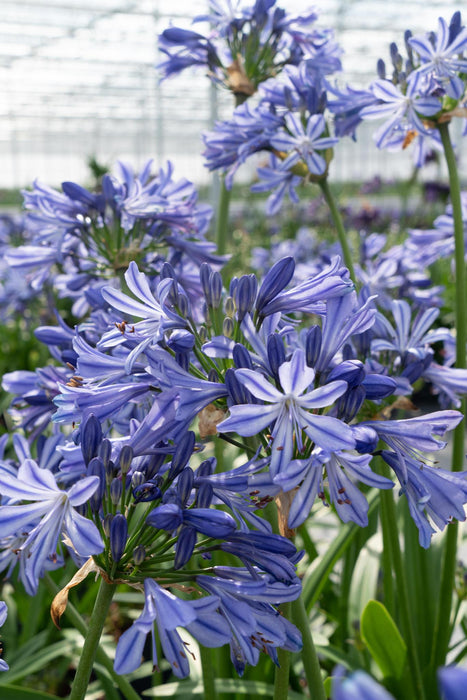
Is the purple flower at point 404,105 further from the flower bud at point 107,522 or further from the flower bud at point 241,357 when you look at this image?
the flower bud at point 107,522

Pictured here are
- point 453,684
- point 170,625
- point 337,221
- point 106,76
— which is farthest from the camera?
point 106,76

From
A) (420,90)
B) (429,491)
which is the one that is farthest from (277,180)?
(429,491)

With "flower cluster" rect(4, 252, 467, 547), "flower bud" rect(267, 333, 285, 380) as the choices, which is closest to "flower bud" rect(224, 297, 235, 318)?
"flower cluster" rect(4, 252, 467, 547)

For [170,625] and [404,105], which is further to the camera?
[404,105]

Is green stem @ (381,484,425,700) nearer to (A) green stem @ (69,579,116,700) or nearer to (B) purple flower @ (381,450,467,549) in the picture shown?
(B) purple flower @ (381,450,467,549)

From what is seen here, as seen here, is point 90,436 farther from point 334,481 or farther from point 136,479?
point 334,481

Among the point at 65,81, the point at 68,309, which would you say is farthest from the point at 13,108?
the point at 68,309
